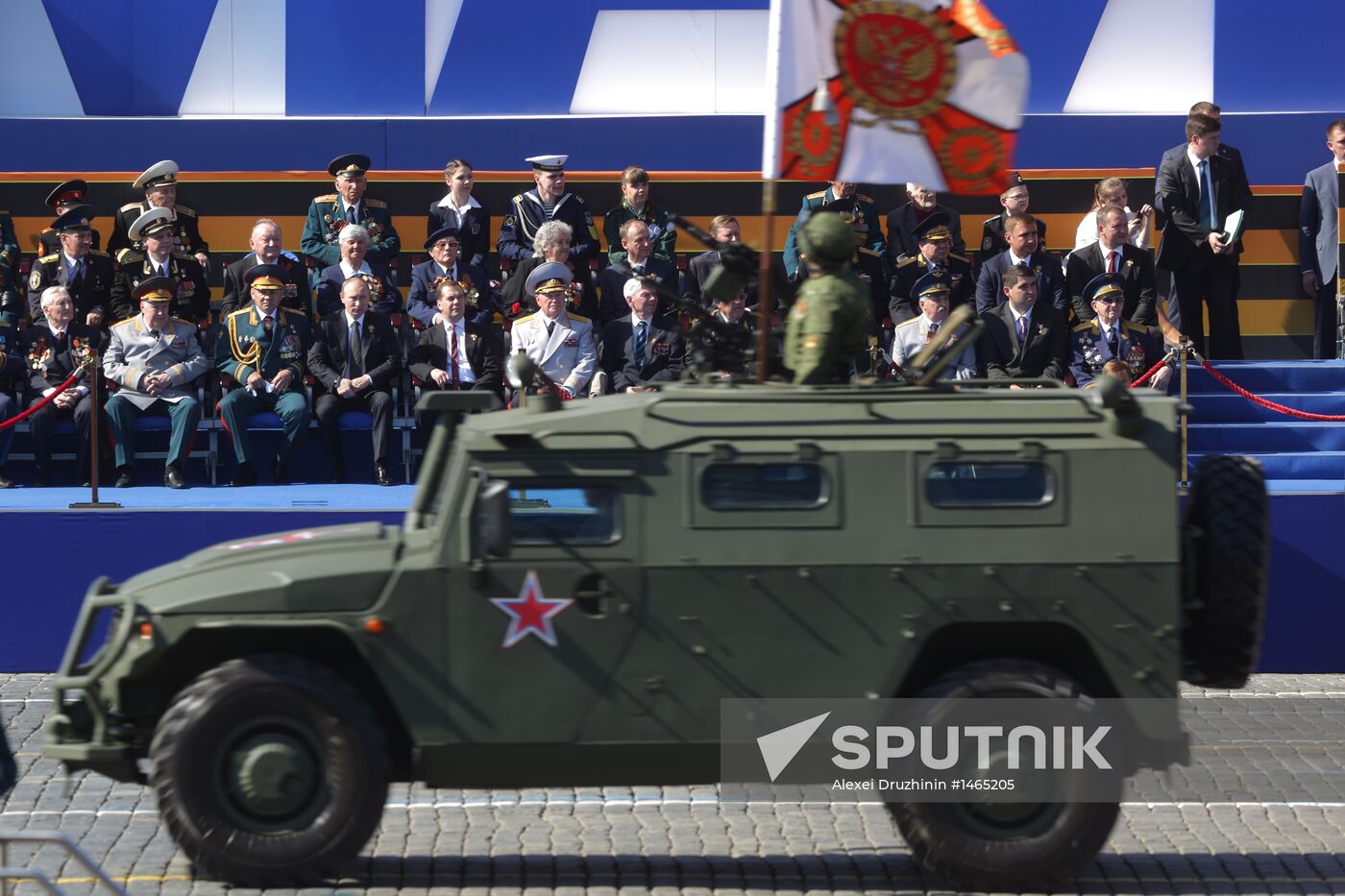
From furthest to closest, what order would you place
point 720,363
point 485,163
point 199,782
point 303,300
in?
point 485,163
point 303,300
point 720,363
point 199,782

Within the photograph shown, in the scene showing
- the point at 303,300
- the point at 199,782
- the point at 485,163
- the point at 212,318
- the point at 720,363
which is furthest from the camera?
the point at 485,163

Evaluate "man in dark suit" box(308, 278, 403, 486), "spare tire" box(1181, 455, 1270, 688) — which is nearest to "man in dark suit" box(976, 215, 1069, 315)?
"man in dark suit" box(308, 278, 403, 486)

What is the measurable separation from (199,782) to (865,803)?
364cm

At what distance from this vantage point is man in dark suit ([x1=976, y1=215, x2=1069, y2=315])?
17.3 m

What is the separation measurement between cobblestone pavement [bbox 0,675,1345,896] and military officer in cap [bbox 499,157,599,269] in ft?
27.0

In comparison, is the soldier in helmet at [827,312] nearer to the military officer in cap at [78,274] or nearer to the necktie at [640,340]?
the necktie at [640,340]

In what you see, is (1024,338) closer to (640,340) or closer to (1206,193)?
(1206,193)

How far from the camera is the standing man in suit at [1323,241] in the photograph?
1920 cm

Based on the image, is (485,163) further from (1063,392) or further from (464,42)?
(1063,392)

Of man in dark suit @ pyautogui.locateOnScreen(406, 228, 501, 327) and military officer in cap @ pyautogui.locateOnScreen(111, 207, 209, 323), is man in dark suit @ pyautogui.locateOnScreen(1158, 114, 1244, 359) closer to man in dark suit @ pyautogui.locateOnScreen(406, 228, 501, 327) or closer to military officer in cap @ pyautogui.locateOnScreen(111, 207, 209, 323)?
man in dark suit @ pyautogui.locateOnScreen(406, 228, 501, 327)

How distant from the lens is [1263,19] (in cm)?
2077

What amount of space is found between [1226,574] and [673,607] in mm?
2422

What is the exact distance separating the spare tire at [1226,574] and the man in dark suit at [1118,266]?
921 centimetres

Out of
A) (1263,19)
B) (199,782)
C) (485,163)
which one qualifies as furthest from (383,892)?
(1263,19)
